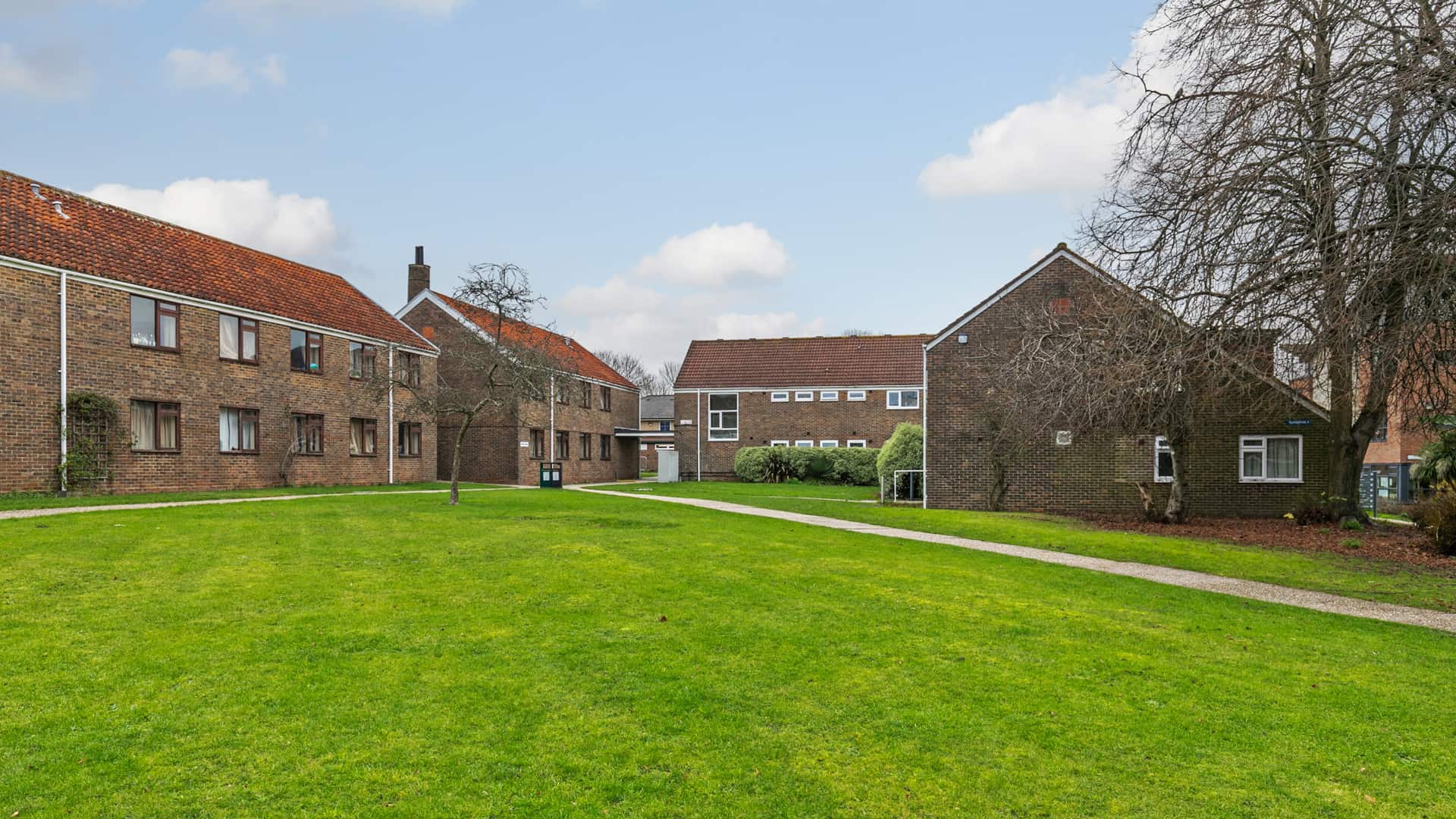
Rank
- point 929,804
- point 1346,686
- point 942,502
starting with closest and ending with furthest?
point 929,804
point 1346,686
point 942,502

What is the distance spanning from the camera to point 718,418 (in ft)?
165

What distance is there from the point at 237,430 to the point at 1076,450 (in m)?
24.7

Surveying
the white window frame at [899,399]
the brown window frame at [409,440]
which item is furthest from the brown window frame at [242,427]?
the white window frame at [899,399]

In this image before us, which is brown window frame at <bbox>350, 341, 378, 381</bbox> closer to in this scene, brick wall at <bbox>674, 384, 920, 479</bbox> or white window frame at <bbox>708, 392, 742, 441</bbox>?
brick wall at <bbox>674, 384, 920, 479</bbox>

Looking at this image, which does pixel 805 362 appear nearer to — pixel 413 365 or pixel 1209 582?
pixel 413 365

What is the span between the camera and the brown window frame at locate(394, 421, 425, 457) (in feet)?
117

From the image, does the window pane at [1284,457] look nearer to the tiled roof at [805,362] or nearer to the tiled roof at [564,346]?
the tiled roof at [564,346]

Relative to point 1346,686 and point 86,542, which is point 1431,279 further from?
point 86,542

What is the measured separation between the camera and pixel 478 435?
40438 millimetres

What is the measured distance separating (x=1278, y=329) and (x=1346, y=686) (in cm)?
790

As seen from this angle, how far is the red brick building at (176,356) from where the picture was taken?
826 inches

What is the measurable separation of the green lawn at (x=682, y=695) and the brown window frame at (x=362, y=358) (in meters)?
21.8

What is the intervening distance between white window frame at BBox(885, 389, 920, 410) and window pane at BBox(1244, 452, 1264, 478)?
2419cm

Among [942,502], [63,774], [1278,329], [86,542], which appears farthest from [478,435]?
[63,774]
